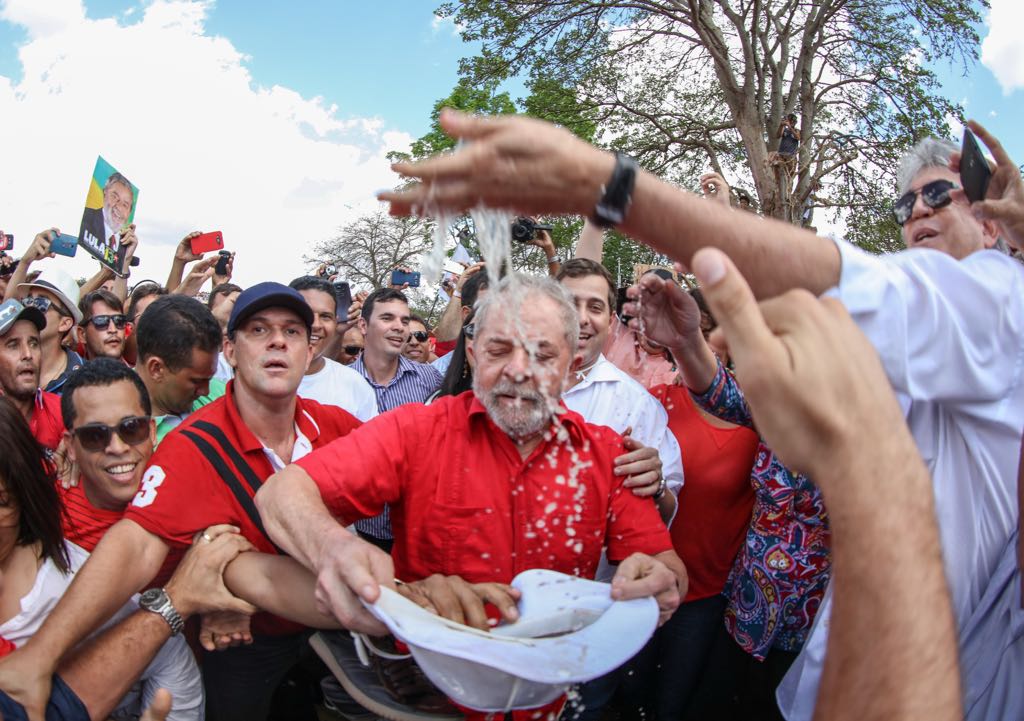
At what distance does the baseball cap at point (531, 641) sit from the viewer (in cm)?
154

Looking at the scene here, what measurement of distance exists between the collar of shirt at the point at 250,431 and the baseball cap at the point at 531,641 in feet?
3.84

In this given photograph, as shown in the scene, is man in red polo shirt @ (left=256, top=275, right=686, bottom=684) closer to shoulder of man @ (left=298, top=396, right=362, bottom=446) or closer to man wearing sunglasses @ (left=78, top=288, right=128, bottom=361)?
shoulder of man @ (left=298, top=396, right=362, bottom=446)

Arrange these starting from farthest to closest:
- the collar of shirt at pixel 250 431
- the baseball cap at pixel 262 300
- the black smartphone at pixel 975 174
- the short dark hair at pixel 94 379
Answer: the baseball cap at pixel 262 300, the short dark hair at pixel 94 379, the collar of shirt at pixel 250 431, the black smartphone at pixel 975 174

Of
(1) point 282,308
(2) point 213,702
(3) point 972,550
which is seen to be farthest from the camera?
(1) point 282,308

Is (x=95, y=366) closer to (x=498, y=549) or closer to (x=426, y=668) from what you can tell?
(x=498, y=549)

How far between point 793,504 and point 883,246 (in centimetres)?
1469

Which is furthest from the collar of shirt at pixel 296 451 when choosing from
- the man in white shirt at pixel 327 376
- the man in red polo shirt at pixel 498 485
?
the man in white shirt at pixel 327 376

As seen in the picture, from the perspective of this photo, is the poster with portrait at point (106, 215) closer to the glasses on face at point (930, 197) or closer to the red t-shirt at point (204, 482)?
the red t-shirt at point (204, 482)

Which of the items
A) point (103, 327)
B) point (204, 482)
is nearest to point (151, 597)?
point (204, 482)

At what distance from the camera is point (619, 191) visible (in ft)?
4.09

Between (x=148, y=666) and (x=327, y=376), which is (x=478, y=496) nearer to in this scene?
(x=148, y=666)

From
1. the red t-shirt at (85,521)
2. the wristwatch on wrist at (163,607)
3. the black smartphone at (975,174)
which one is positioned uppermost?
the black smartphone at (975,174)

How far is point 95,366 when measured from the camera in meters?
2.78

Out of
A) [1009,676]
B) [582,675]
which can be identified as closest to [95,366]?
[582,675]
